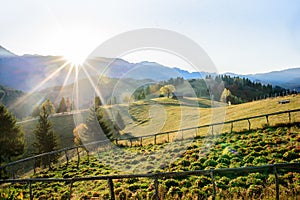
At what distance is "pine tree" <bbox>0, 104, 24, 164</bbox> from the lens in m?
40.4

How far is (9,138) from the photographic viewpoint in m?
41.6

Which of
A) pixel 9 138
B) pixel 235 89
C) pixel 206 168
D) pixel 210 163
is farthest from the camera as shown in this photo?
pixel 235 89

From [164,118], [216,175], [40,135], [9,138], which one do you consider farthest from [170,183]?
[164,118]

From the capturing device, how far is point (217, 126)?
1388 inches

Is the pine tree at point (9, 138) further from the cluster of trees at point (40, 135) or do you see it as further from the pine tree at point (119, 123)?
the pine tree at point (119, 123)

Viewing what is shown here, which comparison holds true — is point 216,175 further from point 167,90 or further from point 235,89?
point 235,89

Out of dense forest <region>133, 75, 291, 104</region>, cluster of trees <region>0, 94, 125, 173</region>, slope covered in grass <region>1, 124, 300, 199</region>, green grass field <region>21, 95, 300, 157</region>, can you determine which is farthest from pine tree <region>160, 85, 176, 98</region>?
slope covered in grass <region>1, 124, 300, 199</region>

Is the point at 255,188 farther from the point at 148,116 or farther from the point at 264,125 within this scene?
the point at 148,116

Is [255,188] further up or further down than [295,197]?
further down

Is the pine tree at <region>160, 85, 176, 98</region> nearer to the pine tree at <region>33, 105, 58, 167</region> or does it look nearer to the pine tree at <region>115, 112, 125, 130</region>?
the pine tree at <region>115, 112, 125, 130</region>

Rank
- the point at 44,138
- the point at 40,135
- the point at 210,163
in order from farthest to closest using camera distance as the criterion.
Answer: the point at 40,135, the point at 44,138, the point at 210,163

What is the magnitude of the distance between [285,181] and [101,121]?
41.9 meters

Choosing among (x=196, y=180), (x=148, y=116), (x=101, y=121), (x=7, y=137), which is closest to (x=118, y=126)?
(x=148, y=116)

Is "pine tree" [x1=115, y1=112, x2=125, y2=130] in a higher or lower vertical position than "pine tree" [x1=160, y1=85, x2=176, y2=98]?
lower
